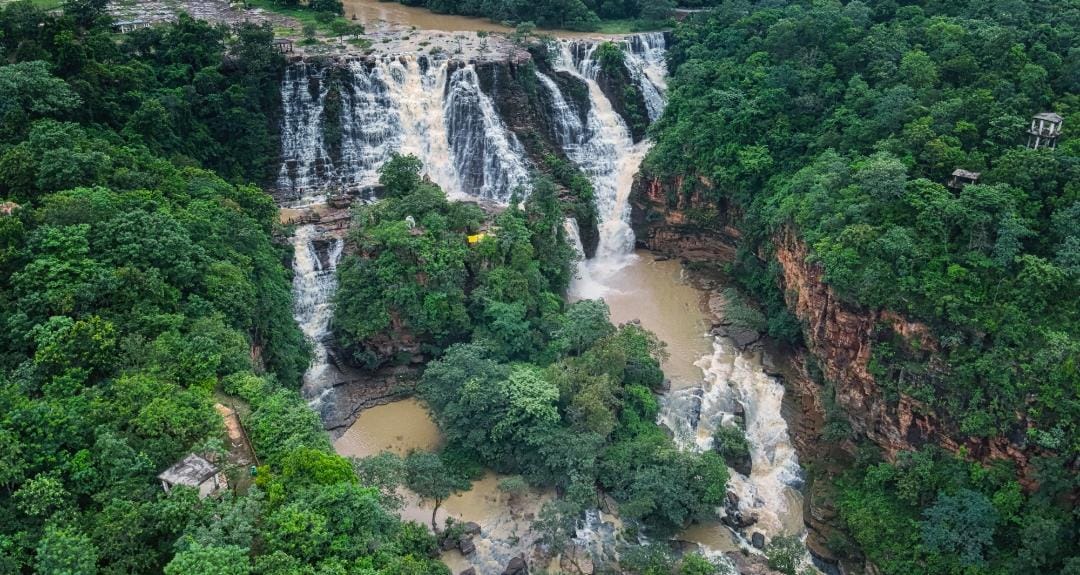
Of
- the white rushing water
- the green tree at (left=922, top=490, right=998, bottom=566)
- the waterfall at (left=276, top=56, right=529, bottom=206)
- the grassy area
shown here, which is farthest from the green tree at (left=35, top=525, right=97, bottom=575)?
the grassy area

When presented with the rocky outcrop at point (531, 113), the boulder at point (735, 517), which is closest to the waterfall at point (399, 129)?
the rocky outcrop at point (531, 113)

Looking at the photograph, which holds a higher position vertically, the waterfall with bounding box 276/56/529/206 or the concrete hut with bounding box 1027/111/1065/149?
the concrete hut with bounding box 1027/111/1065/149

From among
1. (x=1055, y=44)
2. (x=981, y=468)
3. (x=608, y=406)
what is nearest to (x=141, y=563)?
(x=608, y=406)

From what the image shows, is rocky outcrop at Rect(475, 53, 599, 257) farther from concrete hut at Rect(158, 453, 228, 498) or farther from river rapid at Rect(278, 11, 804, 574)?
concrete hut at Rect(158, 453, 228, 498)

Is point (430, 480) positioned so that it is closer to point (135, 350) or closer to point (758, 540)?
point (135, 350)

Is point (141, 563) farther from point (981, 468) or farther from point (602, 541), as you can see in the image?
point (981, 468)

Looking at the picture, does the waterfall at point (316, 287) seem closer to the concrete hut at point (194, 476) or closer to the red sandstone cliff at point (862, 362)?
the concrete hut at point (194, 476)
